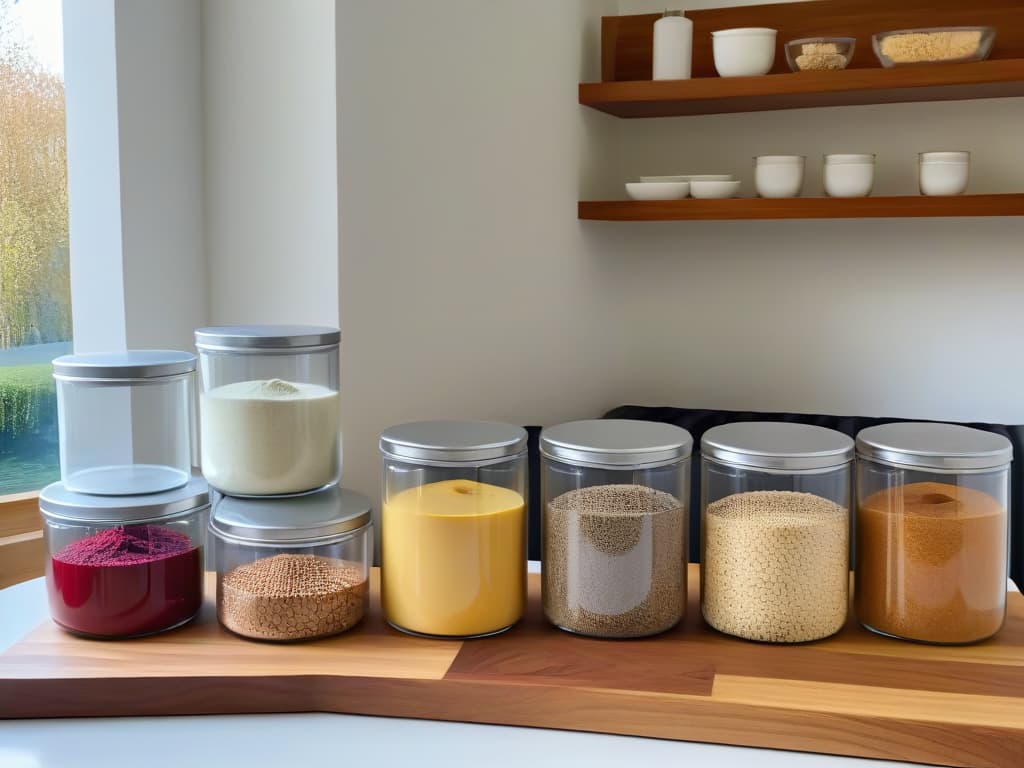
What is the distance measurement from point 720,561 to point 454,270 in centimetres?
90

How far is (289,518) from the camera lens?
3.27ft

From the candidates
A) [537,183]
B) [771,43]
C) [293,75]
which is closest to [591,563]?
[293,75]

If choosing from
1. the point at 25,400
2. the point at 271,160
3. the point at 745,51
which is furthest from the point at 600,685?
the point at 745,51

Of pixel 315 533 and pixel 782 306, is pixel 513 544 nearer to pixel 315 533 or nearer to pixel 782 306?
pixel 315 533

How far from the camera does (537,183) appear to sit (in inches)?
80.9

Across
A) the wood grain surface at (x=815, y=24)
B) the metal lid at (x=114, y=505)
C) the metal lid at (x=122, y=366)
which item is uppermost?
the wood grain surface at (x=815, y=24)

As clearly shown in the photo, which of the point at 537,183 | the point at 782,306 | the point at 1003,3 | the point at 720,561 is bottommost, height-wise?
the point at 720,561

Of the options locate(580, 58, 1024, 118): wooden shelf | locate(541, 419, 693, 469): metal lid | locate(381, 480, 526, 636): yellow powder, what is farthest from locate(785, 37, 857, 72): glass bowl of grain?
locate(381, 480, 526, 636): yellow powder

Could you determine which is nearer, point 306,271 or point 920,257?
point 306,271

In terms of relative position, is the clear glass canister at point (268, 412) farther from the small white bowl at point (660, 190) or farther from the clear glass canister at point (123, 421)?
the small white bowl at point (660, 190)

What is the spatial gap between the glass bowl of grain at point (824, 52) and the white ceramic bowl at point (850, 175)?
0.59 feet

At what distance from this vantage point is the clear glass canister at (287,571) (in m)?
0.98

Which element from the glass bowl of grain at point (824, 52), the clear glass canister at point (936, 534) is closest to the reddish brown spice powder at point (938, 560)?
the clear glass canister at point (936, 534)

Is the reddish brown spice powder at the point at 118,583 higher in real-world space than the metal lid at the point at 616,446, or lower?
lower
